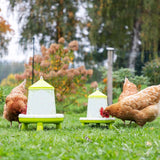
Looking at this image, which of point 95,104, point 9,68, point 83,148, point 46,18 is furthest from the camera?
point 46,18

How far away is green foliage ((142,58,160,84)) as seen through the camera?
37.6 ft

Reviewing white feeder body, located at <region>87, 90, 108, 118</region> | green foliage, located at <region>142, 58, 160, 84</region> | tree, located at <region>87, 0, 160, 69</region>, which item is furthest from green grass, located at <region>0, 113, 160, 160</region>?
tree, located at <region>87, 0, 160, 69</region>

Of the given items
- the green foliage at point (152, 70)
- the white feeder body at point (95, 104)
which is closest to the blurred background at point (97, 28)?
the green foliage at point (152, 70)

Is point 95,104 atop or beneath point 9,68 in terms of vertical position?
beneath

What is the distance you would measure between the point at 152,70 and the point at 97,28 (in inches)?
143

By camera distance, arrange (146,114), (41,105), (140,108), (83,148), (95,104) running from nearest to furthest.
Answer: (83,148) < (41,105) < (146,114) < (140,108) < (95,104)

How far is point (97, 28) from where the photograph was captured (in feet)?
46.0

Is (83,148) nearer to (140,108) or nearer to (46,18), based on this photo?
(140,108)

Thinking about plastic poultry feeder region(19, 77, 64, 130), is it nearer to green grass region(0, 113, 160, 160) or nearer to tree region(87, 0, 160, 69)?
green grass region(0, 113, 160, 160)

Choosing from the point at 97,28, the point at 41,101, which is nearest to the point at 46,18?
the point at 97,28

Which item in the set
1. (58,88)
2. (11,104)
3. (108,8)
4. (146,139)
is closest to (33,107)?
(11,104)

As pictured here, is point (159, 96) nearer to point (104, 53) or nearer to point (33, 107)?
point (33, 107)

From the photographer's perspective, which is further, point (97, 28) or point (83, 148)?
point (97, 28)

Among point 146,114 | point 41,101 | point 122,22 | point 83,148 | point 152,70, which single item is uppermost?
point 122,22
